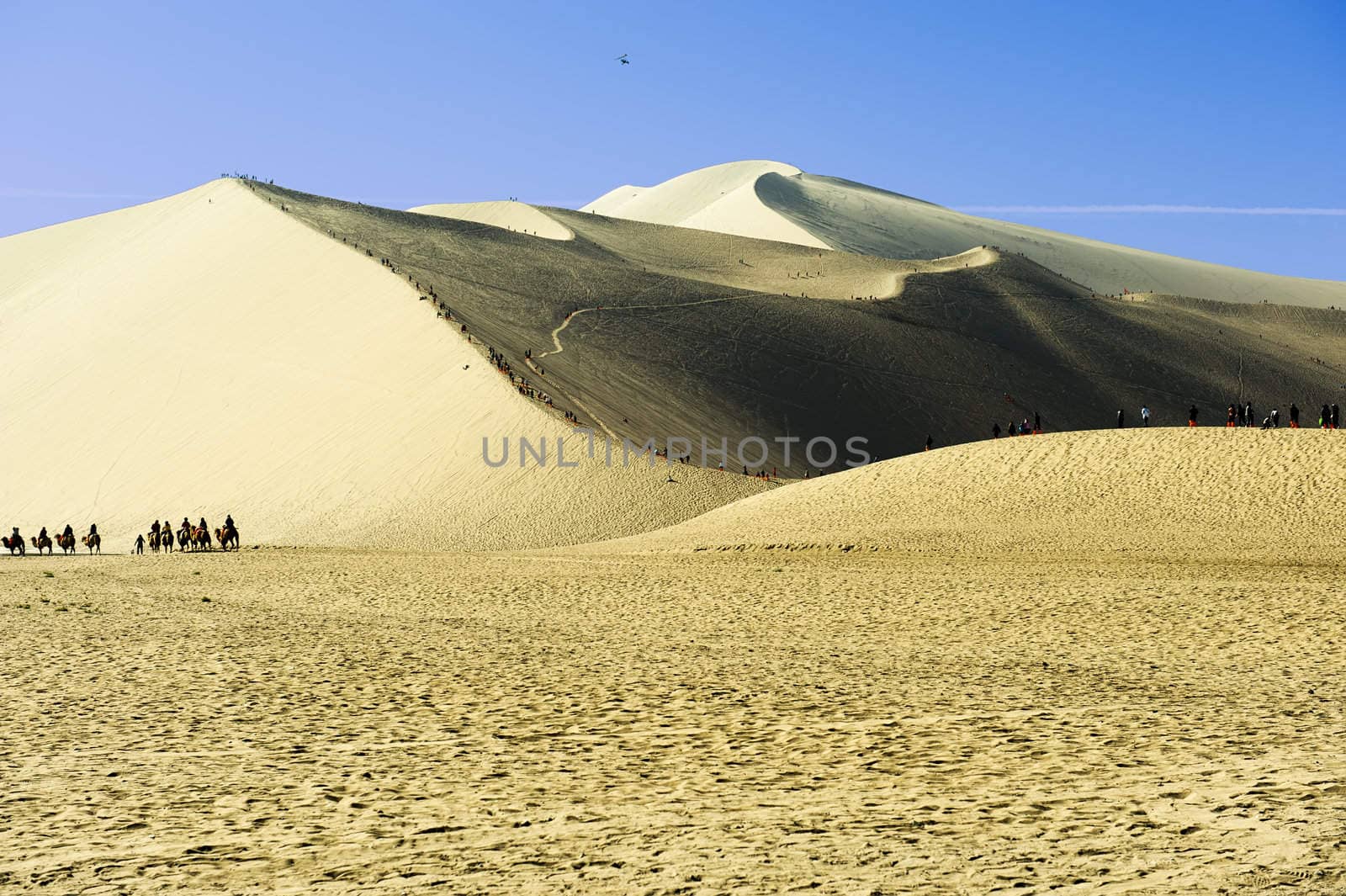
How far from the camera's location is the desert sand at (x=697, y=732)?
20.3 feet

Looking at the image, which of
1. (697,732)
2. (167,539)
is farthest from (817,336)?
(697,732)

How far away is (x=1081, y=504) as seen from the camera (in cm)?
2430

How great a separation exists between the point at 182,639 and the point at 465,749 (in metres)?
6.73

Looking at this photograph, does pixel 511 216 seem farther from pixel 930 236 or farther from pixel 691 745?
pixel 691 745

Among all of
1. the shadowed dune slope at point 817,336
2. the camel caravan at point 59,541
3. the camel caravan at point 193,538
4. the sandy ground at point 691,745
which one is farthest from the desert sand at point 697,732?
the shadowed dune slope at point 817,336

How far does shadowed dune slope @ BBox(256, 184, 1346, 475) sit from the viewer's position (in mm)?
53750

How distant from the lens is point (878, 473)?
95.0 ft

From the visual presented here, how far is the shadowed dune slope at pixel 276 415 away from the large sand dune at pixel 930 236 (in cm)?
6744

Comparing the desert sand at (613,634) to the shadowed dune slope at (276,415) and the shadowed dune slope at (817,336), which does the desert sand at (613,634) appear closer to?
the shadowed dune slope at (276,415)

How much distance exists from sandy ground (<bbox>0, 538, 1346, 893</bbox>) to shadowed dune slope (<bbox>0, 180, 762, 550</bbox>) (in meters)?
17.5

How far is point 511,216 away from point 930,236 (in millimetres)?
55290

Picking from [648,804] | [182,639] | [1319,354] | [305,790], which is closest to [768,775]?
[648,804]

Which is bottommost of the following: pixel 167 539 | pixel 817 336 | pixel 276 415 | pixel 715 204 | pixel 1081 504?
pixel 167 539

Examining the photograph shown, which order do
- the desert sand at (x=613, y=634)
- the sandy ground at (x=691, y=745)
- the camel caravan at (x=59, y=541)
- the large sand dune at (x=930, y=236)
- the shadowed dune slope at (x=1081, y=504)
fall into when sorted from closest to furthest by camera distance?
the sandy ground at (x=691, y=745), the desert sand at (x=613, y=634), the shadowed dune slope at (x=1081, y=504), the camel caravan at (x=59, y=541), the large sand dune at (x=930, y=236)
